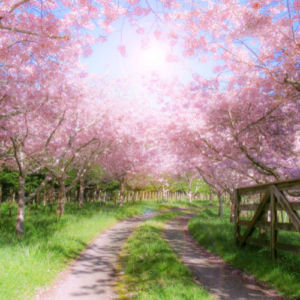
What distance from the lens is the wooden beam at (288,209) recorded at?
5.66 metres

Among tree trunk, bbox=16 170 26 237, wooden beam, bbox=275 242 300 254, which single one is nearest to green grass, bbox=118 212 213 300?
wooden beam, bbox=275 242 300 254

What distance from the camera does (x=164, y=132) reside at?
15.4 metres

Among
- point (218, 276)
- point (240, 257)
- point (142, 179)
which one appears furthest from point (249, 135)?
point (142, 179)

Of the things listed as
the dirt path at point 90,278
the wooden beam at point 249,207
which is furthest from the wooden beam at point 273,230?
the dirt path at point 90,278

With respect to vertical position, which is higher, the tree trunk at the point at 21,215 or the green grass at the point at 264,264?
the tree trunk at the point at 21,215

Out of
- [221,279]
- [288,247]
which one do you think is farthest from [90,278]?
[288,247]

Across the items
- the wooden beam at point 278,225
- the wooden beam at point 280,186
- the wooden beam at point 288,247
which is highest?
the wooden beam at point 280,186

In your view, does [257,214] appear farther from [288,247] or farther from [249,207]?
[288,247]

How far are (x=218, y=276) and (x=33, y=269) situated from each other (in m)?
4.21

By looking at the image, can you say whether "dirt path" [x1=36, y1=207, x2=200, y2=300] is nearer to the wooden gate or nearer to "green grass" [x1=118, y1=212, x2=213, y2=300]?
"green grass" [x1=118, y1=212, x2=213, y2=300]

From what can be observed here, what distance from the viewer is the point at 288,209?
6.03m

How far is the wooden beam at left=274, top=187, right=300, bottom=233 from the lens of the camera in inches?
223

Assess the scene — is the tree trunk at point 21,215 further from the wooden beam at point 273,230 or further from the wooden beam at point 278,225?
the wooden beam at point 273,230

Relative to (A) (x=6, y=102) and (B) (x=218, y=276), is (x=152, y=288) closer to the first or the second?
(B) (x=218, y=276)
